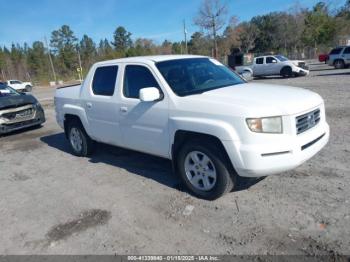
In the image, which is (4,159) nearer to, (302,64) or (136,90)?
(136,90)

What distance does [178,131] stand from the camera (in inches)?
173

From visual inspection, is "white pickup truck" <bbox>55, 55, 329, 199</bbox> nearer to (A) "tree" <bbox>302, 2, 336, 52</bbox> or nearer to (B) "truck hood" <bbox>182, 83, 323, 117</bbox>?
(B) "truck hood" <bbox>182, 83, 323, 117</bbox>

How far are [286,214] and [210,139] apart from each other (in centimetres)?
123

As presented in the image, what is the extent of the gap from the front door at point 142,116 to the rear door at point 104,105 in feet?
0.71

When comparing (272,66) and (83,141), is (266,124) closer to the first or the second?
(83,141)

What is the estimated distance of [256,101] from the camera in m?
3.91

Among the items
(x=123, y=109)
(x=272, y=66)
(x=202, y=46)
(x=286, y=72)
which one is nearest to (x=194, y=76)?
(x=123, y=109)

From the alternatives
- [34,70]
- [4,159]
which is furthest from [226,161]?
[34,70]

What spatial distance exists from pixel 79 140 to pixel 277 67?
19.6 m

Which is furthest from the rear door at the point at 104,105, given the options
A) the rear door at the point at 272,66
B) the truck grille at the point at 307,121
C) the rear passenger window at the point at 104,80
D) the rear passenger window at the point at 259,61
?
the rear passenger window at the point at 259,61

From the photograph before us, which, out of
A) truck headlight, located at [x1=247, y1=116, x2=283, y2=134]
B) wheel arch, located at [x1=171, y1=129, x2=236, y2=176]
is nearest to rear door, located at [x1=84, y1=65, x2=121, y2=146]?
wheel arch, located at [x1=171, y1=129, x2=236, y2=176]

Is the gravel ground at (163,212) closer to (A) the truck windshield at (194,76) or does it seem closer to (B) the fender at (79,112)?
(B) the fender at (79,112)

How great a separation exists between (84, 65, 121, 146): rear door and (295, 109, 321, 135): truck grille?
2778 millimetres

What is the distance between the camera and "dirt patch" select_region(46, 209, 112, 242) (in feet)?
12.6
